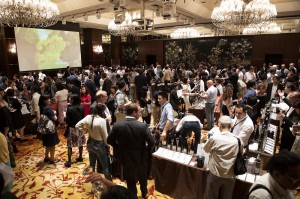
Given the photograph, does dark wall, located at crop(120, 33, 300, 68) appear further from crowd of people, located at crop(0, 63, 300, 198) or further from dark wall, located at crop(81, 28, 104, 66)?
crowd of people, located at crop(0, 63, 300, 198)

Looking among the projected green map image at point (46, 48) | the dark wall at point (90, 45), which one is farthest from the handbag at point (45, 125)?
the dark wall at point (90, 45)

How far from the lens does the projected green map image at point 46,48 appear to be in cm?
1126

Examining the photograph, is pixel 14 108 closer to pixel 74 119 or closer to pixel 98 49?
pixel 74 119

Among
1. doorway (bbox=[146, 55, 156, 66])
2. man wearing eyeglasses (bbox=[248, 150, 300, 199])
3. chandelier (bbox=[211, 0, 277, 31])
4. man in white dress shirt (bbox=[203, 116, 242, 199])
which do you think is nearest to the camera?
man wearing eyeglasses (bbox=[248, 150, 300, 199])

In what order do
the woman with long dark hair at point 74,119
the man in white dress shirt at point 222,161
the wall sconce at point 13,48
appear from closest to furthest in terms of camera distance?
the man in white dress shirt at point 222,161 → the woman with long dark hair at point 74,119 → the wall sconce at point 13,48

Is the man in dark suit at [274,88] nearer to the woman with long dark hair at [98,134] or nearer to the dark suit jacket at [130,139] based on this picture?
the dark suit jacket at [130,139]

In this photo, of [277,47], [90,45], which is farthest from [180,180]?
[90,45]

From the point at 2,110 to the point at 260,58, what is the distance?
14.5m

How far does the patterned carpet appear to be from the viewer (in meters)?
3.63

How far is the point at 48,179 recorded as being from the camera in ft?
13.4

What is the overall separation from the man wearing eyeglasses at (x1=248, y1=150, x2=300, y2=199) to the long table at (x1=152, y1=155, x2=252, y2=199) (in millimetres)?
1341

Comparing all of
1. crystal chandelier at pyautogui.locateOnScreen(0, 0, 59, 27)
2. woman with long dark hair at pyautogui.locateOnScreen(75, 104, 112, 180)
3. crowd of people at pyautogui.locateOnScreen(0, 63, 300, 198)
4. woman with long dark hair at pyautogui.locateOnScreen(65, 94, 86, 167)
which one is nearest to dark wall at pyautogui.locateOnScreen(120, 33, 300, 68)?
crowd of people at pyautogui.locateOnScreen(0, 63, 300, 198)

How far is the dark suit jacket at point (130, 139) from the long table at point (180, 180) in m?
0.64

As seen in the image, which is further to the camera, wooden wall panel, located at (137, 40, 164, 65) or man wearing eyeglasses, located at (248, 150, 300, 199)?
wooden wall panel, located at (137, 40, 164, 65)
